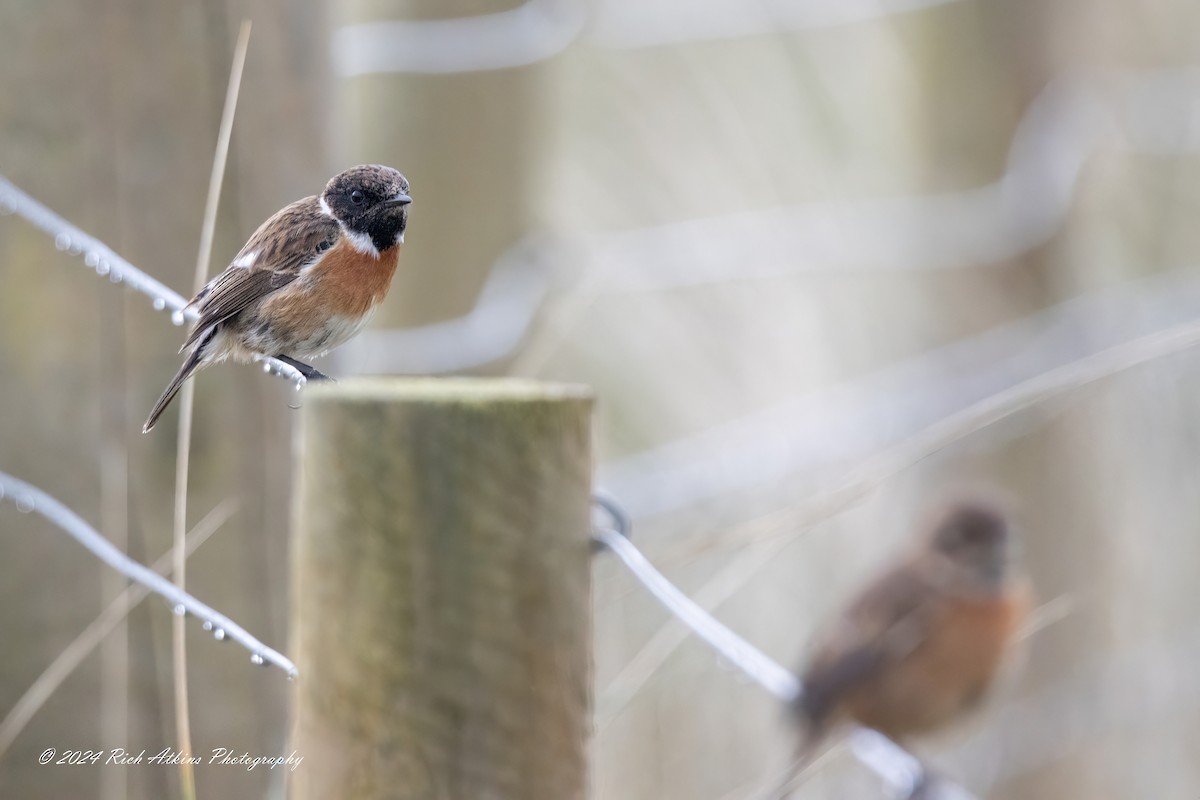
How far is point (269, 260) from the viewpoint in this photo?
6.73 feet

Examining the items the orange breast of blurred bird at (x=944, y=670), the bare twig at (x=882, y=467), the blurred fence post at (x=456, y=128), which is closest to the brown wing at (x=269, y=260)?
the bare twig at (x=882, y=467)

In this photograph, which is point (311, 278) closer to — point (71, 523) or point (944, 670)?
point (71, 523)

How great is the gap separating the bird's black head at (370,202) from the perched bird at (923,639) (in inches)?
103

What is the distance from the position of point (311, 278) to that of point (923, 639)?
2.86 metres

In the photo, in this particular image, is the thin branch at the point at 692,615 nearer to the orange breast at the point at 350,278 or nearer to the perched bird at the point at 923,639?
the orange breast at the point at 350,278

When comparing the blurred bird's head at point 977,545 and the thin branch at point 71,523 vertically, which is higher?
the blurred bird's head at point 977,545

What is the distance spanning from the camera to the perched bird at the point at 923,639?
4.20m

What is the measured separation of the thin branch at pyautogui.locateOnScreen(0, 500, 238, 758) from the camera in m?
1.78

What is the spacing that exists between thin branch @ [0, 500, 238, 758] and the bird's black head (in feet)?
1.49

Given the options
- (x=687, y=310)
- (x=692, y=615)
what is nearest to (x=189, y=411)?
(x=692, y=615)

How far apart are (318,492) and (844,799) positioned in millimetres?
4336

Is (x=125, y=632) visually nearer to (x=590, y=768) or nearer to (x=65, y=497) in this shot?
(x=65, y=497)

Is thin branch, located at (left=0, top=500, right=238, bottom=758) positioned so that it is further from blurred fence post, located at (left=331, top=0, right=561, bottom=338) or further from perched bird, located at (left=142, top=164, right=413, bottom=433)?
blurred fence post, located at (left=331, top=0, right=561, bottom=338)

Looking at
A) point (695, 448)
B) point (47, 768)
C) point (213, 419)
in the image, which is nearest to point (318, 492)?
point (213, 419)
